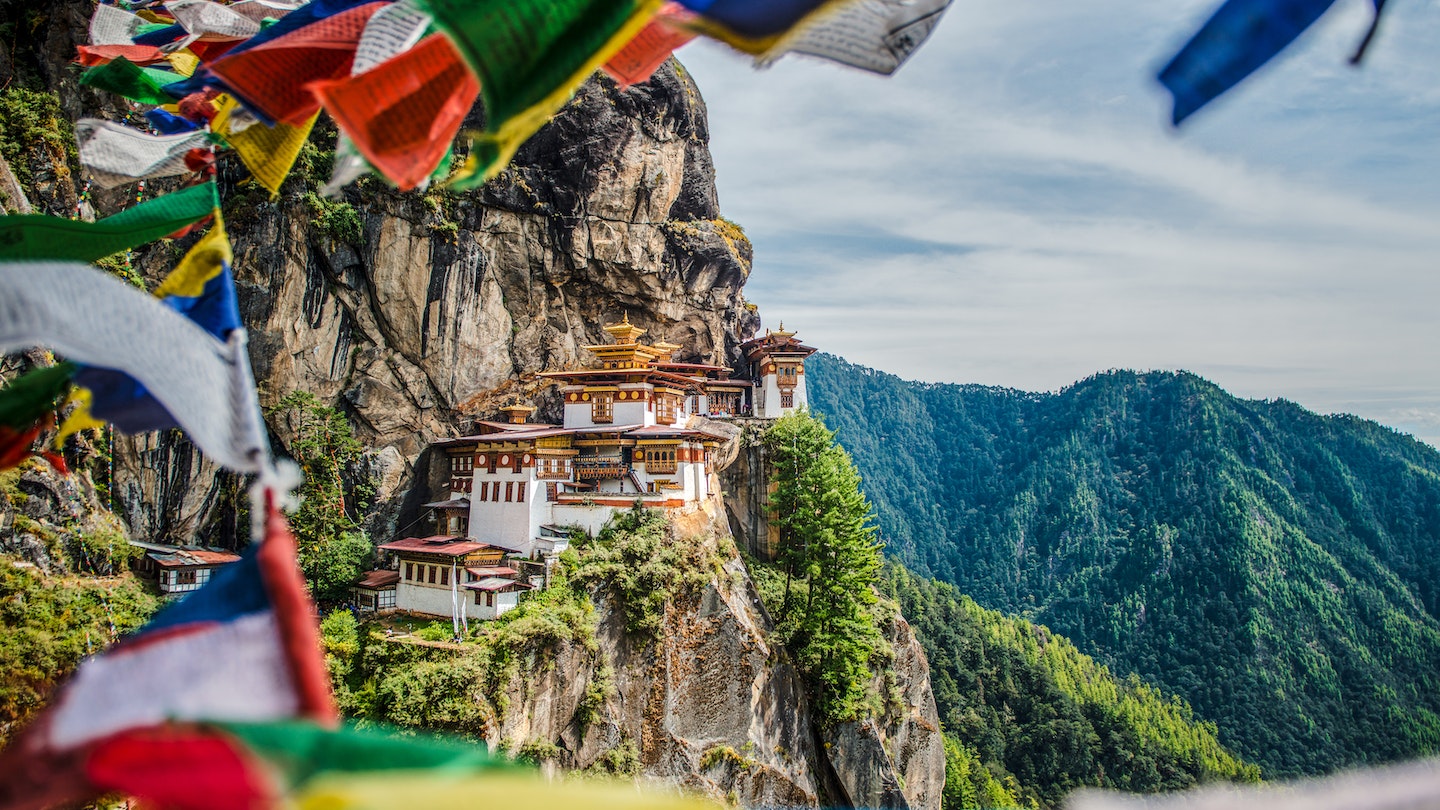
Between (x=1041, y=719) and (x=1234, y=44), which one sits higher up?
(x=1234, y=44)

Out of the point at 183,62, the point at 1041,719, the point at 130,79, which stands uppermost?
the point at 183,62

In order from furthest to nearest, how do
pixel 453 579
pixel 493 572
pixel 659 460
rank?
pixel 659 460 → pixel 493 572 → pixel 453 579

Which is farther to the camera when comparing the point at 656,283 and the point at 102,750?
the point at 656,283

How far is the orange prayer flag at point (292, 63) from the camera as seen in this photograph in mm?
2490

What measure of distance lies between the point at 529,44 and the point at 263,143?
7.82 ft

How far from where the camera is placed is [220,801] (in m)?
1.07

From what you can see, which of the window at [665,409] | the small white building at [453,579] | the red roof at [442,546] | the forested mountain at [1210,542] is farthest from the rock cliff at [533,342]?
the forested mountain at [1210,542]

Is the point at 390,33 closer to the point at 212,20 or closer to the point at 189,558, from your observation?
the point at 212,20

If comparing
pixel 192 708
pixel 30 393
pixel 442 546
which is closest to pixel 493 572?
pixel 442 546

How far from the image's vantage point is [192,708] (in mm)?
1199

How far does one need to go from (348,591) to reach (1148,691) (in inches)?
3017

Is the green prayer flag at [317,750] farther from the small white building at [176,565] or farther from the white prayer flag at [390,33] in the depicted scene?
the small white building at [176,565]

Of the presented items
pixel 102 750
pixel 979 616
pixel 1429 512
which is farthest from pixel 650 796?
pixel 1429 512

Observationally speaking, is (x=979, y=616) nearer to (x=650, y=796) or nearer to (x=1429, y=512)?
(x=650, y=796)
